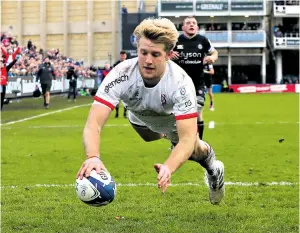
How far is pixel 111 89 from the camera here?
17.9 ft

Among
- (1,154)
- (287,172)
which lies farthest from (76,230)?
(1,154)

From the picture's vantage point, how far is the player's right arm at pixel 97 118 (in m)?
4.64

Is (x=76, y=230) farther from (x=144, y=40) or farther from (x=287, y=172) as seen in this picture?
(x=287, y=172)

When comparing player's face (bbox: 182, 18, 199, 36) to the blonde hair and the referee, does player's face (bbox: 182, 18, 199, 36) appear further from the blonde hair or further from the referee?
the referee

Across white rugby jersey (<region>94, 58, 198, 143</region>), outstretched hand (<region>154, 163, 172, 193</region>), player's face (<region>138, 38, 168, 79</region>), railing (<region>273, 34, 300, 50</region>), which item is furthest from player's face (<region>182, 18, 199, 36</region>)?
railing (<region>273, 34, 300, 50</region>)

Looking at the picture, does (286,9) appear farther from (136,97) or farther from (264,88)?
(136,97)

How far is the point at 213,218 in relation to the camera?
6.30 m

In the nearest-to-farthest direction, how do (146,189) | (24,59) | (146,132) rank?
(146,132) < (146,189) < (24,59)

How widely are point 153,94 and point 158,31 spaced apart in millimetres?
780

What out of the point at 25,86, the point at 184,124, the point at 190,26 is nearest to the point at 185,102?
the point at 184,124

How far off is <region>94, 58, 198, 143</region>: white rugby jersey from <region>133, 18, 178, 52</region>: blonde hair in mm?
455

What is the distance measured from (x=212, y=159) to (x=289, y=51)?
222 ft

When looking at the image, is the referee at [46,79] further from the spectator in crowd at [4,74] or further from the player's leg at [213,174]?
the player's leg at [213,174]

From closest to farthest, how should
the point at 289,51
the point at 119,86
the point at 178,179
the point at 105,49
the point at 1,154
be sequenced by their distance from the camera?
the point at 119,86, the point at 178,179, the point at 1,154, the point at 289,51, the point at 105,49
